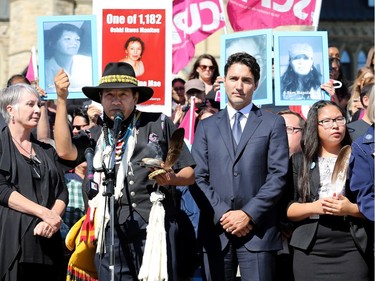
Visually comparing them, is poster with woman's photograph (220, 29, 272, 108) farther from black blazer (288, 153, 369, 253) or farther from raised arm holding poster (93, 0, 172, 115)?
black blazer (288, 153, 369, 253)

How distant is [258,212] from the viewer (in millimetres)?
7434

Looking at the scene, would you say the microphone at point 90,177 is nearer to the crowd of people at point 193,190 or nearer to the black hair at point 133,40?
the crowd of people at point 193,190

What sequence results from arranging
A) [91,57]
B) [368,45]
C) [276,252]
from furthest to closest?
[368,45], [91,57], [276,252]

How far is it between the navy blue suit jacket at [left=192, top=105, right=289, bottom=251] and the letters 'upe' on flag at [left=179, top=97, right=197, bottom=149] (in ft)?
7.27

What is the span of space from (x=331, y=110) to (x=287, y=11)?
3.15 m

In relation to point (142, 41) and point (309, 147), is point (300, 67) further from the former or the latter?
point (309, 147)

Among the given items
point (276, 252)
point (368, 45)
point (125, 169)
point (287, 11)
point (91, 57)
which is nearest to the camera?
point (125, 169)

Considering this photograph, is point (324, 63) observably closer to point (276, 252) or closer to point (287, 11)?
point (287, 11)

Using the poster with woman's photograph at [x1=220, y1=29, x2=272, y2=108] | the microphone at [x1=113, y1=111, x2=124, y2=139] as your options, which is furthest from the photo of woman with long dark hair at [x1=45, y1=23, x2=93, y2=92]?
the microphone at [x1=113, y1=111, x2=124, y2=139]

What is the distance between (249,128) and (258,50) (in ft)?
7.62

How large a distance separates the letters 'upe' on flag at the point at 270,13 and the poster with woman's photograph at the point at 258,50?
3.31ft

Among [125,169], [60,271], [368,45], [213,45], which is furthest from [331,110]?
[368,45]

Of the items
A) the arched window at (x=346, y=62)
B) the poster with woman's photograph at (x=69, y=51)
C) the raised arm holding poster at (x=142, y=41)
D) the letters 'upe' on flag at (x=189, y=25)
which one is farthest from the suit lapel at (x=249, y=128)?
the arched window at (x=346, y=62)

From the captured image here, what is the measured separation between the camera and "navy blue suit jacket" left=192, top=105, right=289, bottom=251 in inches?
295
